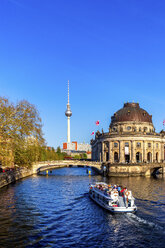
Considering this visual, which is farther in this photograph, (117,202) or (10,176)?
(10,176)

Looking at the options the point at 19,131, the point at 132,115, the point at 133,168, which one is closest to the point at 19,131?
the point at 19,131

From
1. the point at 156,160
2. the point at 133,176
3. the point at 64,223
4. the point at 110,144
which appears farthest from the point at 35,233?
the point at 156,160

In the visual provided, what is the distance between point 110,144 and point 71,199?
61911 millimetres

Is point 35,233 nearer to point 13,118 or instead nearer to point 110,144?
point 13,118

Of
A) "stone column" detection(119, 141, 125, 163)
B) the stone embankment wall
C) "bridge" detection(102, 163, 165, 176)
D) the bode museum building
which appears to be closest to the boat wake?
the stone embankment wall

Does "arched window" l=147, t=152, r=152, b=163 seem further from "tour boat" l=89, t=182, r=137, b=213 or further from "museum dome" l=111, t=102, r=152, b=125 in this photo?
"tour boat" l=89, t=182, r=137, b=213

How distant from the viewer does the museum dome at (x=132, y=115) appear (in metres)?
121

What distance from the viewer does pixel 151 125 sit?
4934 inches

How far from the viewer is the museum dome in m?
121

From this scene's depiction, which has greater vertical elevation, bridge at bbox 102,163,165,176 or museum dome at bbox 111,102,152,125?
museum dome at bbox 111,102,152,125

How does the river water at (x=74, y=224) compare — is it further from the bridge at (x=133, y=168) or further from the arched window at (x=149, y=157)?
the arched window at (x=149, y=157)

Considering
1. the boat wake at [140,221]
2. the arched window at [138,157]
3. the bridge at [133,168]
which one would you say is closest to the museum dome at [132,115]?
the arched window at [138,157]

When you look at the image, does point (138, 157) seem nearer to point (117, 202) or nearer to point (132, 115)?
point (132, 115)

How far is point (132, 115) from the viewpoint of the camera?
4779 inches
